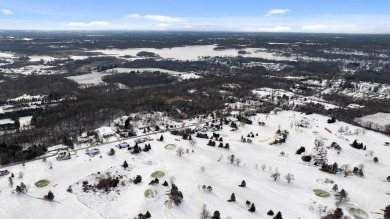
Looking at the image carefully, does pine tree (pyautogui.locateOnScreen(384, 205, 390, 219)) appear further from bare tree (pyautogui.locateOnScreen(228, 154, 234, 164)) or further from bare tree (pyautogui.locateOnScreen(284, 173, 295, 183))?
bare tree (pyautogui.locateOnScreen(228, 154, 234, 164))

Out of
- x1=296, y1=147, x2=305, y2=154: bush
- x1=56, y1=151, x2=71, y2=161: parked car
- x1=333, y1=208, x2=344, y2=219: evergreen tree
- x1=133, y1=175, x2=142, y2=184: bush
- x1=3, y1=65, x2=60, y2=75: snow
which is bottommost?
x1=333, y1=208, x2=344, y2=219: evergreen tree

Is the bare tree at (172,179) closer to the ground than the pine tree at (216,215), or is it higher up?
higher up

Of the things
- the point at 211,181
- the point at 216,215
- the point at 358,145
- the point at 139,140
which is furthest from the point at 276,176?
the point at 139,140

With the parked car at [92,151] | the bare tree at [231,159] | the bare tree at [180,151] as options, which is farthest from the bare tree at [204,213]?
the parked car at [92,151]

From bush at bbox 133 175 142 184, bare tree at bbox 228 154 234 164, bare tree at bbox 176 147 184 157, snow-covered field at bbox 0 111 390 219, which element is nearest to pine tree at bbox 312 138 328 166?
snow-covered field at bbox 0 111 390 219

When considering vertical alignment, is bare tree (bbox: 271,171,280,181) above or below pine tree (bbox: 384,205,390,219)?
above

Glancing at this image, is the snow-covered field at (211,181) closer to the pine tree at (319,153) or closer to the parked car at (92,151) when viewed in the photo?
the pine tree at (319,153)

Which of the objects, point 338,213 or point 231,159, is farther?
point 231,159

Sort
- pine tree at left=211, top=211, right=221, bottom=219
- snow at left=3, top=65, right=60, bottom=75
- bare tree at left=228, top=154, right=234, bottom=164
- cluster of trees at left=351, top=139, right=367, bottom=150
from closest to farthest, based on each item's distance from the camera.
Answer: pine tree at left=211, top=211, right=221, bottom=219, bare tree at left=228, top=154, right=234, bottom=164, cluster of trees at left=351, top=139, right=367, bottom=150, snow at left=3, top=65, right=60, bottom=75

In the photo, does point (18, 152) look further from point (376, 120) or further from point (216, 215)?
point (376, 120)
